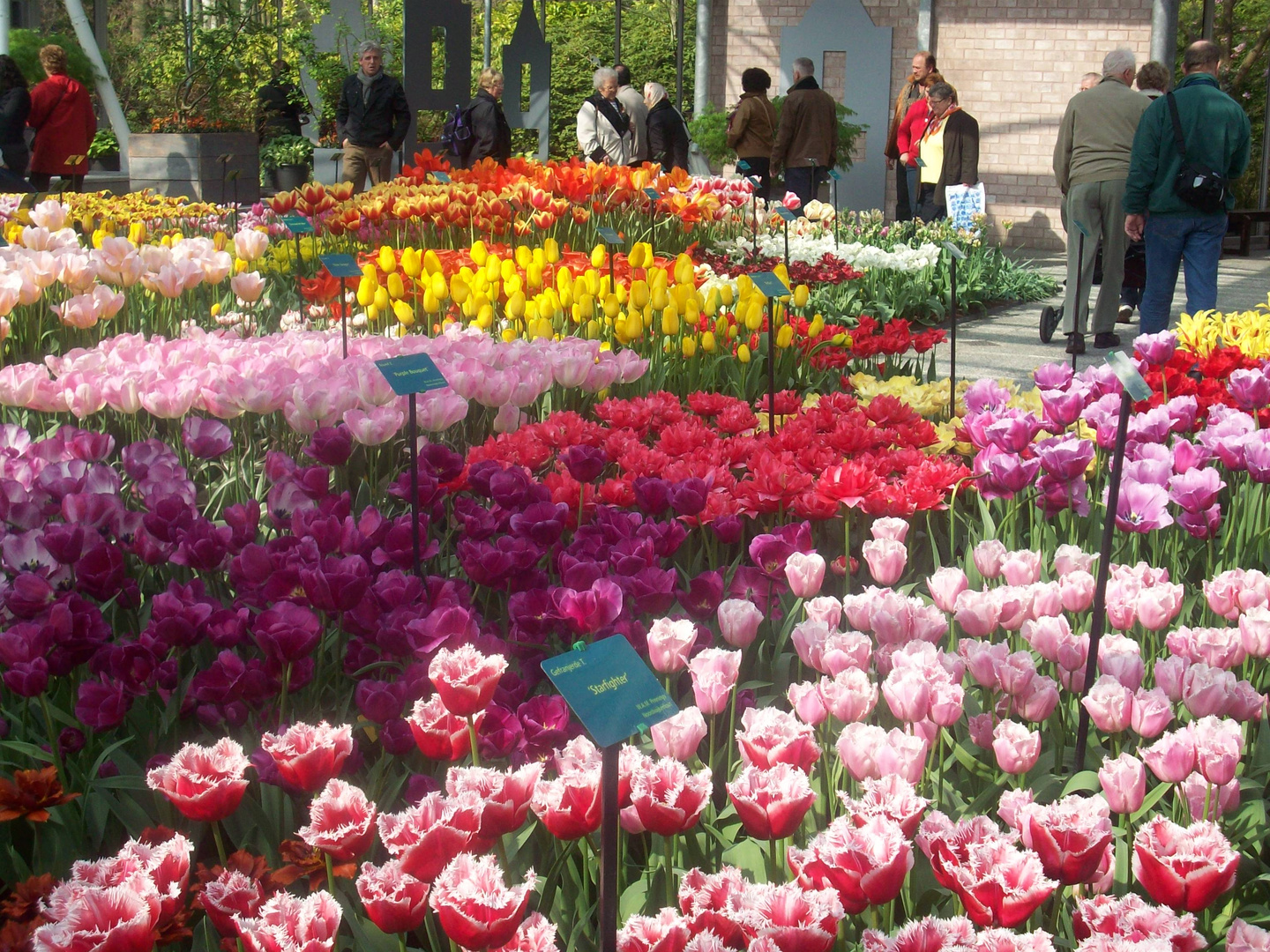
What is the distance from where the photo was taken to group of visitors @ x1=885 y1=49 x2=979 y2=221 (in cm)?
892

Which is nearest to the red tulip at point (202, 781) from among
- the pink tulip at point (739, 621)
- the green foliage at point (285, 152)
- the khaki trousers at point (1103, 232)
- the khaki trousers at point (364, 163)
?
the pink tulip at point (739, 621)

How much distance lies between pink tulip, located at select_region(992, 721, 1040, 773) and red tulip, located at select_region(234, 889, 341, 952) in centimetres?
73

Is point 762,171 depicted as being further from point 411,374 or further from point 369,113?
point 411,374

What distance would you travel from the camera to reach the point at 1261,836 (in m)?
1.45

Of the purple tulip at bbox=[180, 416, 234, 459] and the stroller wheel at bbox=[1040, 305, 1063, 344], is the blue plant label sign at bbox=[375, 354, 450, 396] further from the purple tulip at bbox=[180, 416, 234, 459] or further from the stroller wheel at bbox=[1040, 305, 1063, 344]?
the stroller wheel at bbox=[1040, 305, 1063, 344]

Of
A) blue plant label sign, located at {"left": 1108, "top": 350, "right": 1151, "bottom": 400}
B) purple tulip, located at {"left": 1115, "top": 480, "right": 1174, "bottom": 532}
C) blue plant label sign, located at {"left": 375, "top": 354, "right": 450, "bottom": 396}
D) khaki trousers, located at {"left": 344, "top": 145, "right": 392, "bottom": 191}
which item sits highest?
khaki trousers, located at {"left": 344, "top": 145, "right": 392, "bottom": 191}

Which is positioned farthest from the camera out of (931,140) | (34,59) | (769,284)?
(34,59)

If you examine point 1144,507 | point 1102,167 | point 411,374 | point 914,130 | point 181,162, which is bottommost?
point 1144,507

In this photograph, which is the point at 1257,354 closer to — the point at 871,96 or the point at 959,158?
the point at 959,158

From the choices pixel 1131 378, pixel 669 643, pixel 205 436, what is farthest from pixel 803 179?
pixel 669 643

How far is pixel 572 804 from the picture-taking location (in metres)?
1.13

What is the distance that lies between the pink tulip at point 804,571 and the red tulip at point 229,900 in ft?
3.02

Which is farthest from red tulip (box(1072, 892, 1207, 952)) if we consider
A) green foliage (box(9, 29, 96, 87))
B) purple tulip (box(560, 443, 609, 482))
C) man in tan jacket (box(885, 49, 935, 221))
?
green foliage (box(9, 29, 96, 87))

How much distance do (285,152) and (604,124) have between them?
8053 millimetres
